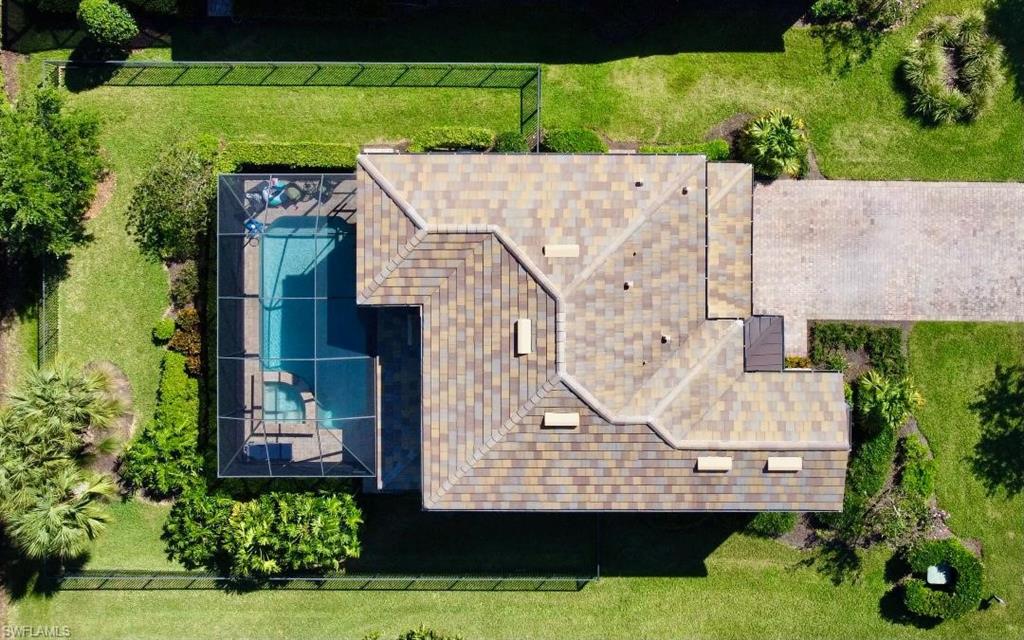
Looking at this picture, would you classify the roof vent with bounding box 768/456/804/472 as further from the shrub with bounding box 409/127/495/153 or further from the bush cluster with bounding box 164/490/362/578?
the shrub with bounding box 409/127/495/153

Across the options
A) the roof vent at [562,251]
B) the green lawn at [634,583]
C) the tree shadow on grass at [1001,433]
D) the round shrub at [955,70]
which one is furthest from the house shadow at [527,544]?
the round shrub at [955,70]

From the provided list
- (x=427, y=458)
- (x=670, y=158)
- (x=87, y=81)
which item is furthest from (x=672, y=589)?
(x=87, y=81)

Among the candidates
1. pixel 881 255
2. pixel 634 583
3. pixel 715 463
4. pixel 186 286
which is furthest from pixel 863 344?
pixel 186 286

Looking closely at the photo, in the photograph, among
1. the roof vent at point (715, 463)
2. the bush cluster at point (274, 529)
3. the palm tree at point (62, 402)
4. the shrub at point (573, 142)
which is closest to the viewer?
the roof vent at point (715, 463)

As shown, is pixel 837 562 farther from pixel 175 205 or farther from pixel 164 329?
pixel 175 205

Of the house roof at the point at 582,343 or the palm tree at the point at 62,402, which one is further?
the palm tree at the point at 62,402

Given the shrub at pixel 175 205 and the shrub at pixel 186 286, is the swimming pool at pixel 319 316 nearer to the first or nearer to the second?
the shrub at pixel 175 205
